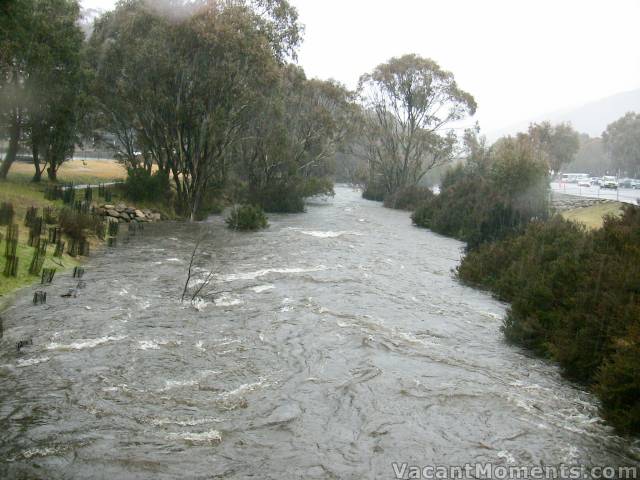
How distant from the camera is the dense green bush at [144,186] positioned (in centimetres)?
3541

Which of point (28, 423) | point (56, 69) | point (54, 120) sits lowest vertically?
point (28, 423)

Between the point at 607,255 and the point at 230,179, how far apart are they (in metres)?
42.5

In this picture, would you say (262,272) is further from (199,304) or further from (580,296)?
(580,296)

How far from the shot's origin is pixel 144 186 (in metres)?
35.8

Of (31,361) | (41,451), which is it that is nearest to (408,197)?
(31,361)

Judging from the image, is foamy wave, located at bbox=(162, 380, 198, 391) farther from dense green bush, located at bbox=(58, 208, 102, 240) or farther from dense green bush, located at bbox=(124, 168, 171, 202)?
dense green bush, located at bbox=(124, 168, 171, 202)

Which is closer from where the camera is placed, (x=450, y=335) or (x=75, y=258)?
(x=450, y=335)

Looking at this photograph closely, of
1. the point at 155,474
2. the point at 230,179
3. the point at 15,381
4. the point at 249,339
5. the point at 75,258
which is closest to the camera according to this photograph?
the point at 155,474

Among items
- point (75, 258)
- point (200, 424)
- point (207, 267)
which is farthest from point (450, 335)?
point (75, 258)

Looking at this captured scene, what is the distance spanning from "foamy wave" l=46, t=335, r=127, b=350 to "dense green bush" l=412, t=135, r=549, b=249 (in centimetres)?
1792

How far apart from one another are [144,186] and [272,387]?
28.5 meters

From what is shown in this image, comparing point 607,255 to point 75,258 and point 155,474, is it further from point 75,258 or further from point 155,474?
point 75,258

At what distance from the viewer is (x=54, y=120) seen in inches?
1314

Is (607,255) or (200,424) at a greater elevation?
(607,255)
